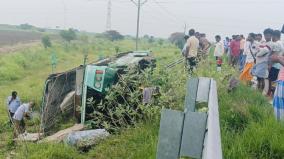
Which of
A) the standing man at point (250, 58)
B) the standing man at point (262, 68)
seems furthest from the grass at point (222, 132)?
the standing man at point (250, 58)

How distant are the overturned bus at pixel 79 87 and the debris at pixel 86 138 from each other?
153 cm

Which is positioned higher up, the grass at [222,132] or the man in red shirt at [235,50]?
the man in red shirt at [235,50]

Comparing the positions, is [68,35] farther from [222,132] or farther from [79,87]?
[222,132]

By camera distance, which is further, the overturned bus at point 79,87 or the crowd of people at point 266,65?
the overturned bus at point 79,87

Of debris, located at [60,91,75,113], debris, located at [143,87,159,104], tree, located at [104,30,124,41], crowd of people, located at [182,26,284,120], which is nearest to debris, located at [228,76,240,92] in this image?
crowd of people, located at [182,26,284,120]

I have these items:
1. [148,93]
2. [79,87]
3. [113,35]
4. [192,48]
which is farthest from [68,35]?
[148,93]

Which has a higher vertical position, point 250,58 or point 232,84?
point 250,58

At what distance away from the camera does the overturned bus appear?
8.45 m

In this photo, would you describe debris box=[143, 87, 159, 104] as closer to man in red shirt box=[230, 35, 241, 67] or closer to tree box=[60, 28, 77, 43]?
man in red shirt box=[230, 35, 241, 67]

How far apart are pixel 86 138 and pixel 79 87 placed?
10.1ft

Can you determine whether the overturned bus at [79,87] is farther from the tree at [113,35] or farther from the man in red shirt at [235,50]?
the tree at [113,35]

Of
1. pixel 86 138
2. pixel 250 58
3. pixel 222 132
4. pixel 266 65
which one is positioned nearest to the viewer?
pixel 222 132

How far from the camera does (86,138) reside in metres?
6.58

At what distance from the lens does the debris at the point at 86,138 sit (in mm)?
6422
